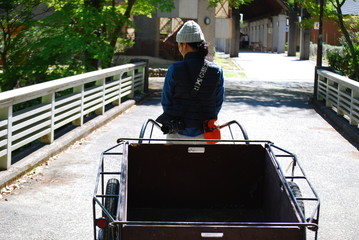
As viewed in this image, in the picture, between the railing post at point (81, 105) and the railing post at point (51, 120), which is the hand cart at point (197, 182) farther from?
the railing post at point (81, 105)

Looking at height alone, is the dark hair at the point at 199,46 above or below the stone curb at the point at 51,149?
above

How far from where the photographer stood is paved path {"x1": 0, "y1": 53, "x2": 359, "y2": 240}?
6.58 meters

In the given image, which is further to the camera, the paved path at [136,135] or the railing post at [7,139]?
the railing post at [7,139]

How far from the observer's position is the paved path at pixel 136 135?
21.6ft

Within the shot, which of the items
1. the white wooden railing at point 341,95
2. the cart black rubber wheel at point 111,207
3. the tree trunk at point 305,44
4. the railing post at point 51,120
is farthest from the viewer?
the tree trunk at point 305,44

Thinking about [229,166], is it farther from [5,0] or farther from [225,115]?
[5,0]

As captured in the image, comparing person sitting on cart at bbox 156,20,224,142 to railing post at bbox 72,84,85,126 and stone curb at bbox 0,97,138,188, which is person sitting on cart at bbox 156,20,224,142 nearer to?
stone curb at bbox 0,97,138,188

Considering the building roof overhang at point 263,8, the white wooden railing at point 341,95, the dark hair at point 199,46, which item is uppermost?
the building roof overhang at point 263,8

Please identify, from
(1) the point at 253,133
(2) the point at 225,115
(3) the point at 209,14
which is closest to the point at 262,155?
(1) the point at 253,133

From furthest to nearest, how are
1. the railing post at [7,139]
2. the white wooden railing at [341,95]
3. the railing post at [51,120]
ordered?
the white wooden railing at [341,95], the railing post at [51,120], the railing post at [7,139]

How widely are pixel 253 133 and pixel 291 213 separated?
9905mm

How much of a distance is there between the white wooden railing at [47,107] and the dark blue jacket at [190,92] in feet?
10.6

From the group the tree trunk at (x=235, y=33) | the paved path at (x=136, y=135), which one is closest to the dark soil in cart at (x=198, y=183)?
the paved path at (x=136, y=135)

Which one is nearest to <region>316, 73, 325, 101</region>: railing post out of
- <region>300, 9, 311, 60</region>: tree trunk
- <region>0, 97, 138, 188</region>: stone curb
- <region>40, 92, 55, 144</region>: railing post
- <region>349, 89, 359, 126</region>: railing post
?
<region>349, 89, 359, 126</region>: railing post
